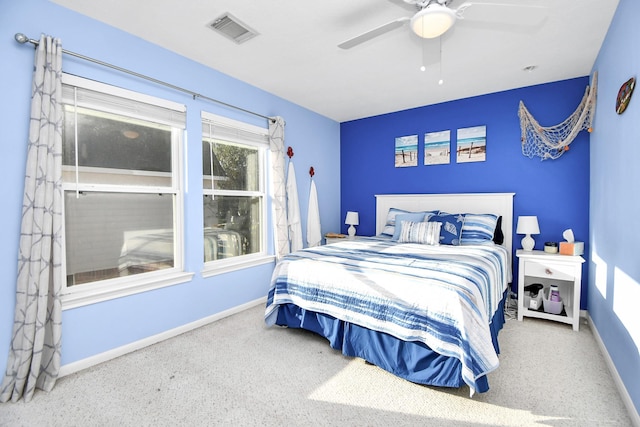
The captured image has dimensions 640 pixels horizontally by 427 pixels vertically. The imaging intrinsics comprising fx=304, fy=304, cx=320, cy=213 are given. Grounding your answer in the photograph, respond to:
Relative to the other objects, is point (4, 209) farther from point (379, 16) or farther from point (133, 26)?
point (379, 16)

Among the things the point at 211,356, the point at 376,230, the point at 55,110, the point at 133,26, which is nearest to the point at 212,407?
the point at 211,356

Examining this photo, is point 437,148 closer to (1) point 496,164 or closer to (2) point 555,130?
(1) point 496,164

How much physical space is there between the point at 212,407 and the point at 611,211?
2.97 meters

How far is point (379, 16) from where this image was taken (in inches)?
84.4

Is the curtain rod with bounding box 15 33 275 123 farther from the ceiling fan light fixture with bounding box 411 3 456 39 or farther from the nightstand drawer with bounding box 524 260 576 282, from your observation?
the nightstand drawer with bounding box 524 260 576 282

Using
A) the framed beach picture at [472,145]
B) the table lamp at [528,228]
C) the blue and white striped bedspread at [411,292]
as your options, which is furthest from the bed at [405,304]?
the framed beach picture at [472,145]

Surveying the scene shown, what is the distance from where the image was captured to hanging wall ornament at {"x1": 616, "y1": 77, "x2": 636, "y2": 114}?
174 cm

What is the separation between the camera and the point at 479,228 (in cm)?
332

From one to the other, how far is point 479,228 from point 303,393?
8.31 feet

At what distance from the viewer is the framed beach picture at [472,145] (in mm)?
3682

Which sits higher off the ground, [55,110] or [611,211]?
[55,110]

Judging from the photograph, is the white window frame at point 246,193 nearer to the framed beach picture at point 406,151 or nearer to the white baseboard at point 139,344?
the white baseboard at point 139,344

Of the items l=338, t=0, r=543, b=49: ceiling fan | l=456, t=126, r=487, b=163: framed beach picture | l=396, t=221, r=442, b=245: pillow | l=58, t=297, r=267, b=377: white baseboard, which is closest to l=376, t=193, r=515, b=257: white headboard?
l=456, t=126, r=487, b=163: framed beach picture

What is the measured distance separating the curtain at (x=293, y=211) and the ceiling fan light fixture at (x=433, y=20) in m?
2.22
